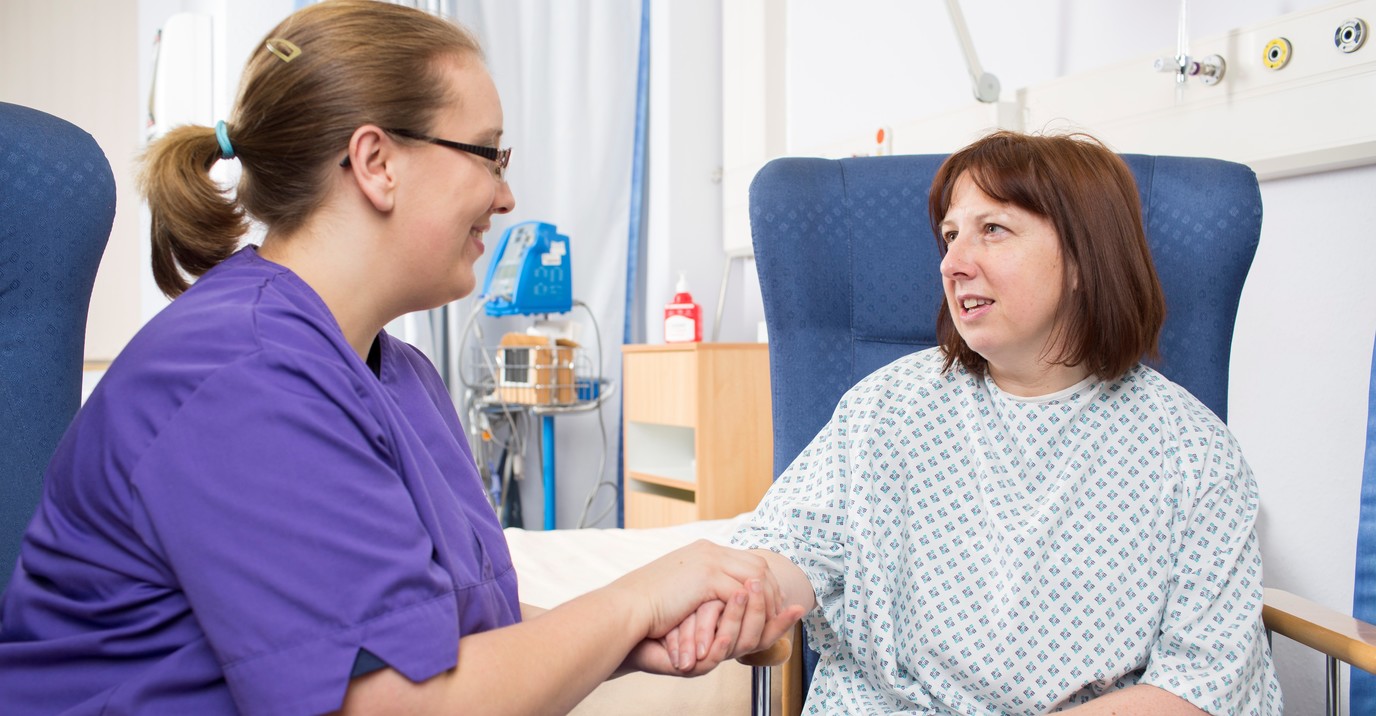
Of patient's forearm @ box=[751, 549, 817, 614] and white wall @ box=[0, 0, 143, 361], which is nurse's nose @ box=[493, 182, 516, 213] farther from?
white wall @ box=[0, 0, 143, 361]

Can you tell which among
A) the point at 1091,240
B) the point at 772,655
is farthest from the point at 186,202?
the point at 1091,240

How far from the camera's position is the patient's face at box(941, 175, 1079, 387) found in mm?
1234

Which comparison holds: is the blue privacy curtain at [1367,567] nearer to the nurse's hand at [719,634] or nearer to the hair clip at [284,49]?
the nurse's hand at [719,634]

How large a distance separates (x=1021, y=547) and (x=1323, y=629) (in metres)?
0.33

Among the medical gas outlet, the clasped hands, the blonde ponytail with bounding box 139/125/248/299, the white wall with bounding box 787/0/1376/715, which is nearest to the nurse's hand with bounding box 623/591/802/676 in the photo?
the clasped hands

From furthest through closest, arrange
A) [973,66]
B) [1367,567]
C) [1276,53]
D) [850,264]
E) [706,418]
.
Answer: [706,418] < [973,66] < [1276,53] < [850,264] < [1367,567]

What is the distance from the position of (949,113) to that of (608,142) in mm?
1449

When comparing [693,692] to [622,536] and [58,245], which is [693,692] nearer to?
[622,536]

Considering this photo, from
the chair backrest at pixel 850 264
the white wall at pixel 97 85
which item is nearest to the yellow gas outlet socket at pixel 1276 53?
the chair backrest at pixel 850 264

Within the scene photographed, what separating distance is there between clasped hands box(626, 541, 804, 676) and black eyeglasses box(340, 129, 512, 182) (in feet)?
1.46

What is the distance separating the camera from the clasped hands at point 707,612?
0.99m

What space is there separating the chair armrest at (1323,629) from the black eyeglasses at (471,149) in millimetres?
1045

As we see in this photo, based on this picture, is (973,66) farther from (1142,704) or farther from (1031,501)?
(1142,704)

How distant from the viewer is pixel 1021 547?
119 centimetres
